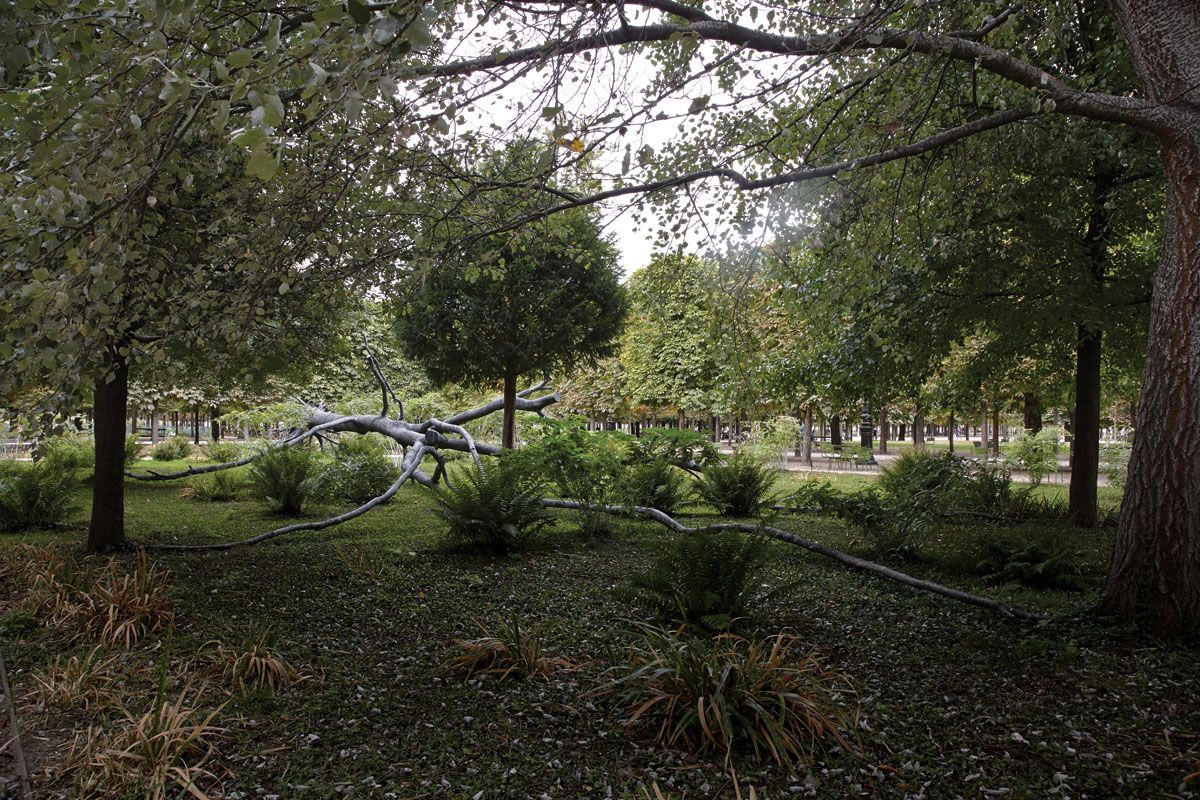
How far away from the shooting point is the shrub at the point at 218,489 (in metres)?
11.4

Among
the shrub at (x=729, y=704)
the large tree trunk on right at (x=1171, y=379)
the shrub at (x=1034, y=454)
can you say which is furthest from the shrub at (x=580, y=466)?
the shrub at (x=1034, y=454)

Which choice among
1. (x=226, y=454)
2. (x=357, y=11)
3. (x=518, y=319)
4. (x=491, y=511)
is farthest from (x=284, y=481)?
(x=357, y=11)

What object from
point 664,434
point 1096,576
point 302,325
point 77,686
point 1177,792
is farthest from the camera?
point 664,434

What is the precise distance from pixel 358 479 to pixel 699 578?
819 centimetres

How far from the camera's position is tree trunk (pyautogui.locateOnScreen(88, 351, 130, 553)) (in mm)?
6109

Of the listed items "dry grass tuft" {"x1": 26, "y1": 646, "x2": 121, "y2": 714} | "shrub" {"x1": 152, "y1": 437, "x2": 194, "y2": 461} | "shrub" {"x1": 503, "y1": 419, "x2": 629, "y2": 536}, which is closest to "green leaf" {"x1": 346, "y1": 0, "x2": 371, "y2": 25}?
"dry grass tuft" {"x1": 26, "y1": 646, "x2": 121, "y2": 714}

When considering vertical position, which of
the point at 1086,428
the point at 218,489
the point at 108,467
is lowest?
the point at 218,489

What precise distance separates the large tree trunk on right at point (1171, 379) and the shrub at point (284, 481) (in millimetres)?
9286

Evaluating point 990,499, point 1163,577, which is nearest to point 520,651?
point 1163,577

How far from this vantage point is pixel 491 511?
6.42m

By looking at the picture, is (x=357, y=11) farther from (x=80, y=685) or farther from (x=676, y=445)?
(x=676, y=445)

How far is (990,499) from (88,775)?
33.7ft

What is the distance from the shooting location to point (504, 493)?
654cm

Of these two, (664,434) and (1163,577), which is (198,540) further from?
(1163,577)
